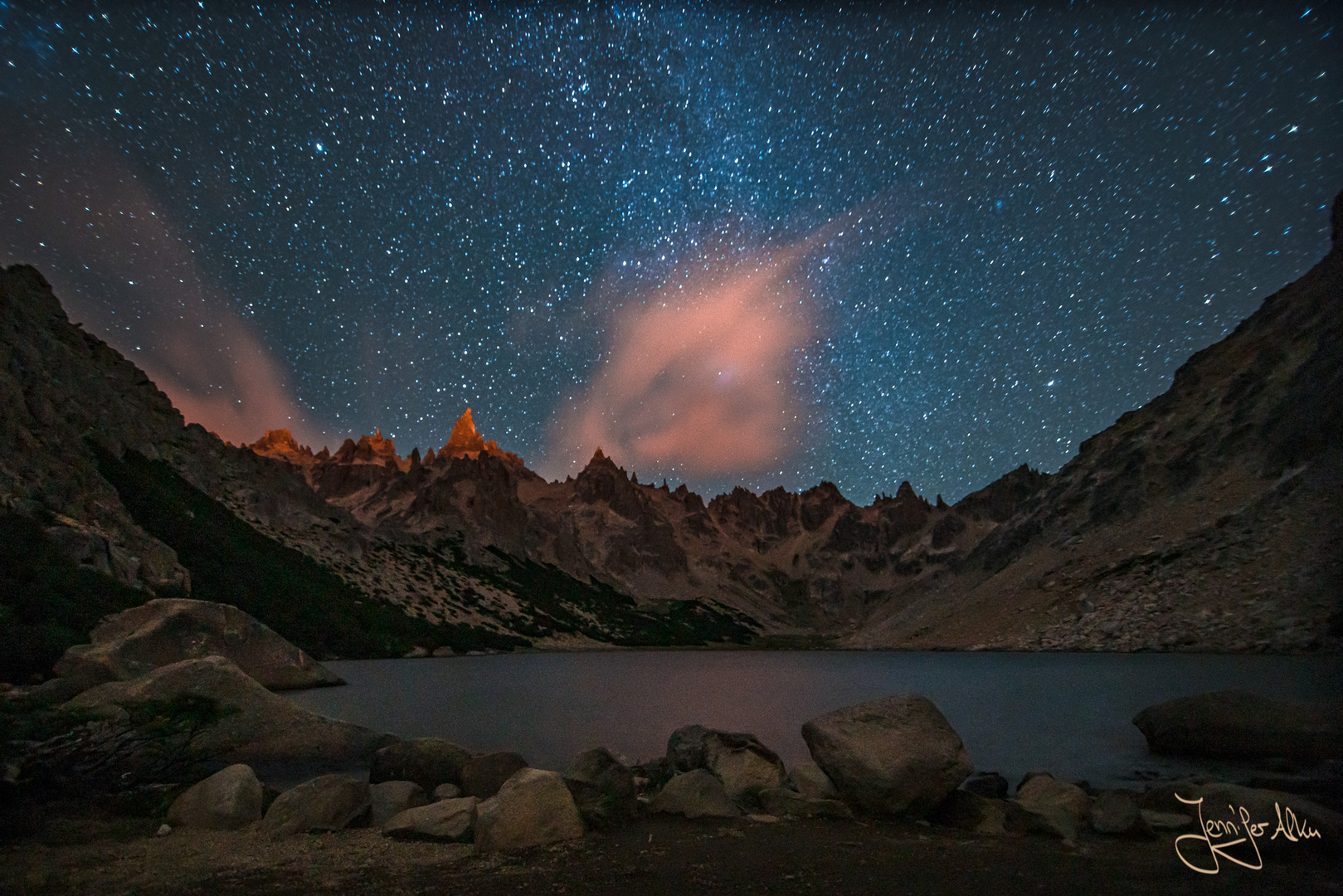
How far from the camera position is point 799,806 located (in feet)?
47.9

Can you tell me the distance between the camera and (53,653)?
3111 centimetres

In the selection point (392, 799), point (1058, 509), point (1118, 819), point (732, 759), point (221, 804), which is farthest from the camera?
point (1058, 509)

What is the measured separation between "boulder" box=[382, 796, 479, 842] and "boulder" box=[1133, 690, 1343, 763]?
79.3 feet

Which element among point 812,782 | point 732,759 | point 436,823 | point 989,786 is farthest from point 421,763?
point 989,786

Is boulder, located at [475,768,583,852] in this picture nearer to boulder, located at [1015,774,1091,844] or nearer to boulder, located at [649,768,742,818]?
boulder, located at [649,768,742,818]

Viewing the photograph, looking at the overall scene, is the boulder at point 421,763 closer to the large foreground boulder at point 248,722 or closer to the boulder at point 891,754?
the large foreground boulder at point 248,722

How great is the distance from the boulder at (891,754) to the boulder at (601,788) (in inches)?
193

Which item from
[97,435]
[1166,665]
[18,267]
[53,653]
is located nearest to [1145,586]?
[1166,665]

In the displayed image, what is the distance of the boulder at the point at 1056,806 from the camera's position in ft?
42.3

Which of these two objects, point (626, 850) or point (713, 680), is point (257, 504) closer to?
point (713, 680)

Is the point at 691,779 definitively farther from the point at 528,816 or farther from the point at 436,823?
the point at 436,823

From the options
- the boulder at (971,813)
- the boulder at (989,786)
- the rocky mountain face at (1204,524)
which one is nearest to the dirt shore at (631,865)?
the boulder at (971,813)

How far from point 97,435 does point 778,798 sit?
4694 inches

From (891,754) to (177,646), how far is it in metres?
36.5
